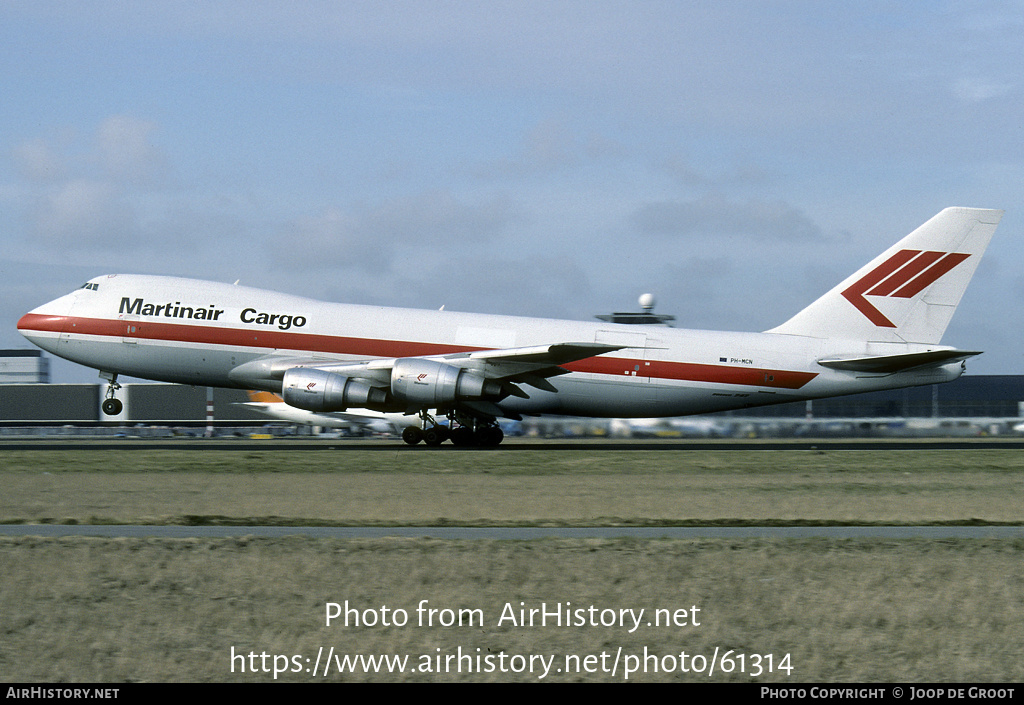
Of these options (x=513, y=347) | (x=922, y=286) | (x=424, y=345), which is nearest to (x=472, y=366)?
(x=513, y=347)

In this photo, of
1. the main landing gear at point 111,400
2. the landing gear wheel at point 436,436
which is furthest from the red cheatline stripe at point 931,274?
the main landing gear at point 111,400

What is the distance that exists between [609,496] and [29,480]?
13731 millimetres

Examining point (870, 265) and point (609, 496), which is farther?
point (870, 265)

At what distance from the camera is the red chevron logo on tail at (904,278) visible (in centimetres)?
3884

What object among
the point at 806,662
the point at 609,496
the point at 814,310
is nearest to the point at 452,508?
the point at 609,496

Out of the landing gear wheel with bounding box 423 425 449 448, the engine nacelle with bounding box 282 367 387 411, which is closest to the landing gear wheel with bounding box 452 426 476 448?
the landing gear wheel with bounding box 423 425 449 448

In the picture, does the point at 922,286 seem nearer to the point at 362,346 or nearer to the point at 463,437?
the point at 463,437

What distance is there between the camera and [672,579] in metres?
12.3

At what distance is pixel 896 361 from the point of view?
37.2 meters

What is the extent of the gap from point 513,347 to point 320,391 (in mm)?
7156

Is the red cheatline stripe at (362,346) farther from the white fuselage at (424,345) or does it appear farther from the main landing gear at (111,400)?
the main landing gear at (111,400)
